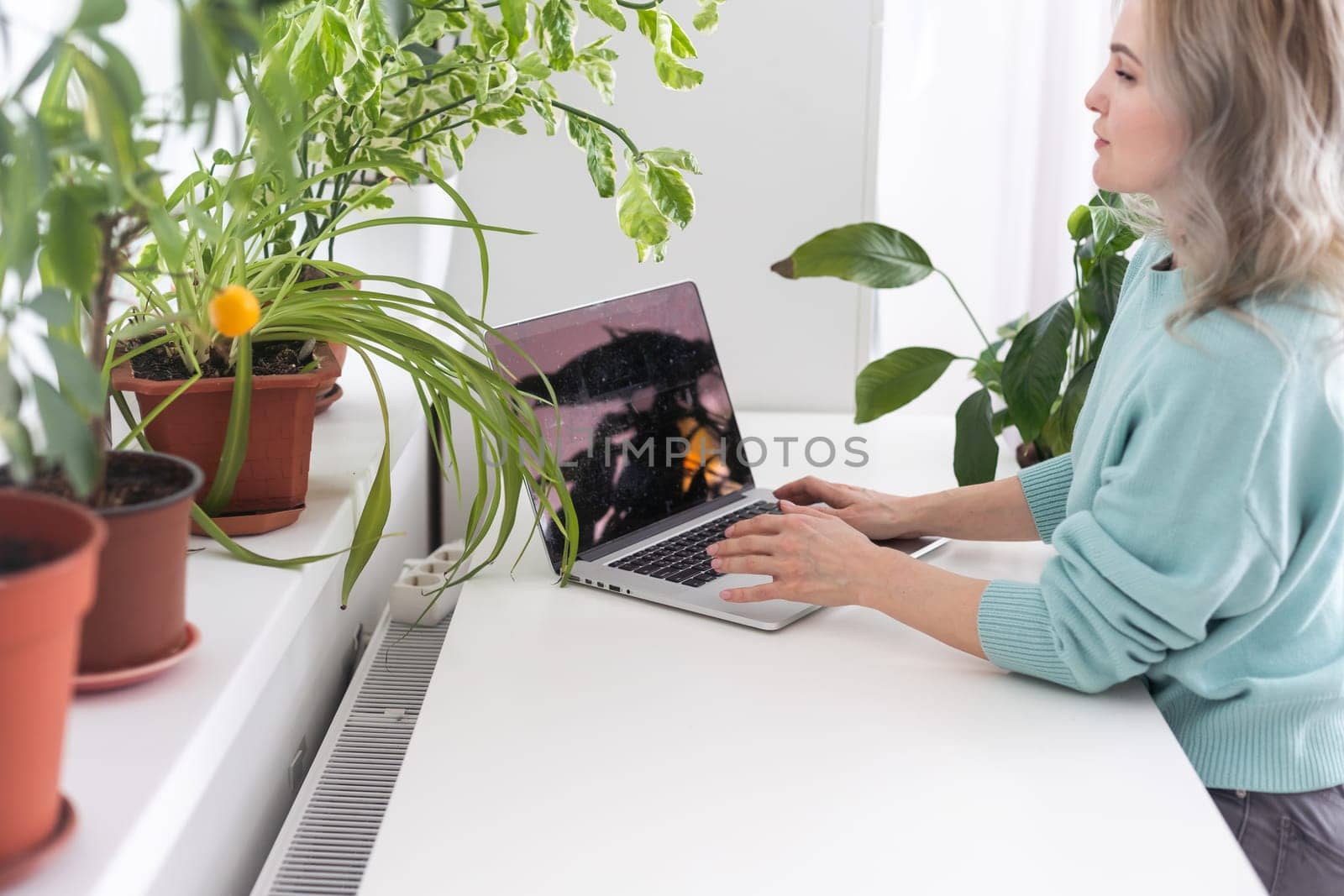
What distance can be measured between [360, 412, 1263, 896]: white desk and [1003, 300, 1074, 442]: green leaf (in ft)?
1.44

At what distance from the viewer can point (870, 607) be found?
1.00 m

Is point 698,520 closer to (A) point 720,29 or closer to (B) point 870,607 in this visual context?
(B) point 870,607

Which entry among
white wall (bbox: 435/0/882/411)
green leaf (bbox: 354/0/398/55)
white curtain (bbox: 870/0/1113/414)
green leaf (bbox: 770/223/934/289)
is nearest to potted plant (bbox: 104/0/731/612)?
green leaf (bbox: 354/0/398/55)

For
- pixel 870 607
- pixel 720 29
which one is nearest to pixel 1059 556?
pixel 870 607

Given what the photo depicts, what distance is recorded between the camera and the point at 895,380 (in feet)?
4.64

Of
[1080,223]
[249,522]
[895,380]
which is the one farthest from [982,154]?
[249,522]

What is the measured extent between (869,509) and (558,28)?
51 cm

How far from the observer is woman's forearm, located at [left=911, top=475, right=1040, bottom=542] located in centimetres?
114

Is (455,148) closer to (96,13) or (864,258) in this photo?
(864,258)

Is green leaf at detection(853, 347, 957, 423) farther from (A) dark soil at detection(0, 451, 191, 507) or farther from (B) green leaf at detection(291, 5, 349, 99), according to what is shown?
(A) dark soil at detection(0, 451, 191, 507)

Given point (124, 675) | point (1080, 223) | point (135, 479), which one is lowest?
point (124, 675)

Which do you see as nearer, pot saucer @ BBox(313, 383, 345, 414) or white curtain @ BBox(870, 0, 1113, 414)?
pot saucer @ BBox(313, 383, 345, 414)

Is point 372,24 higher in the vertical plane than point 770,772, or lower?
higher

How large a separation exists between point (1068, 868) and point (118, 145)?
598mm
